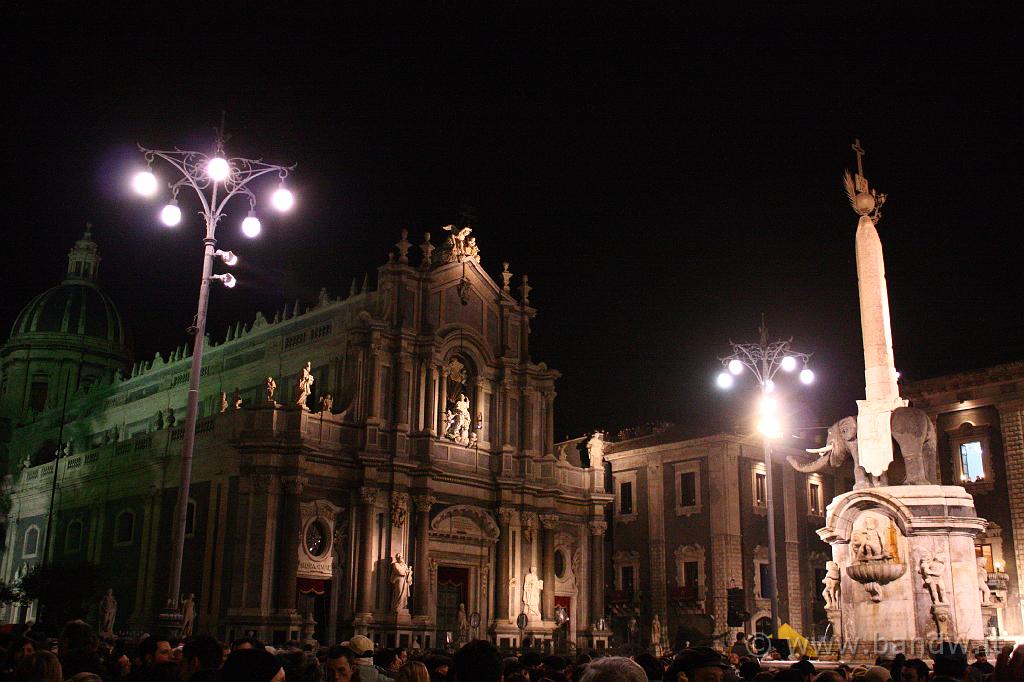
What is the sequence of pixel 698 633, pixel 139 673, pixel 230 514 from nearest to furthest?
pixel 139 673 → pixel 230 514 → pixel 698 633

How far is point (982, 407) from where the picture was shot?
4372 cm

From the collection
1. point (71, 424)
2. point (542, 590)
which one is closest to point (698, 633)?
point (542, 590)

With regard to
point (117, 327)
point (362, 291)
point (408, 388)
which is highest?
point (117, 327)

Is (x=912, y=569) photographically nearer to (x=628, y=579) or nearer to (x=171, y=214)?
(x=171, y=214)

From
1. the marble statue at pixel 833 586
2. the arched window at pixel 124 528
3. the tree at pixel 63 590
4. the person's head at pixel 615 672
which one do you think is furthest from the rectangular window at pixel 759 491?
the person's head at pixel 615 672

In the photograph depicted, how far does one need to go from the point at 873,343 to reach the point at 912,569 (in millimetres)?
5875

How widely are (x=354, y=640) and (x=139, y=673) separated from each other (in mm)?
2839

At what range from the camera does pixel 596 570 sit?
4491 cm

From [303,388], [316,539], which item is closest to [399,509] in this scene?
[316,539]

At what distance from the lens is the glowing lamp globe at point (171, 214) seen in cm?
1884

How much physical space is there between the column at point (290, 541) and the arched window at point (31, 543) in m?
20.6

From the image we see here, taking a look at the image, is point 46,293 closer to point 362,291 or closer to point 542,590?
point 362,291

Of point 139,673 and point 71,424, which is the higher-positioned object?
point 71,424

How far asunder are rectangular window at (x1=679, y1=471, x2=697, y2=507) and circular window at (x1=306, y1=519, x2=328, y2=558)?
2017 cm
